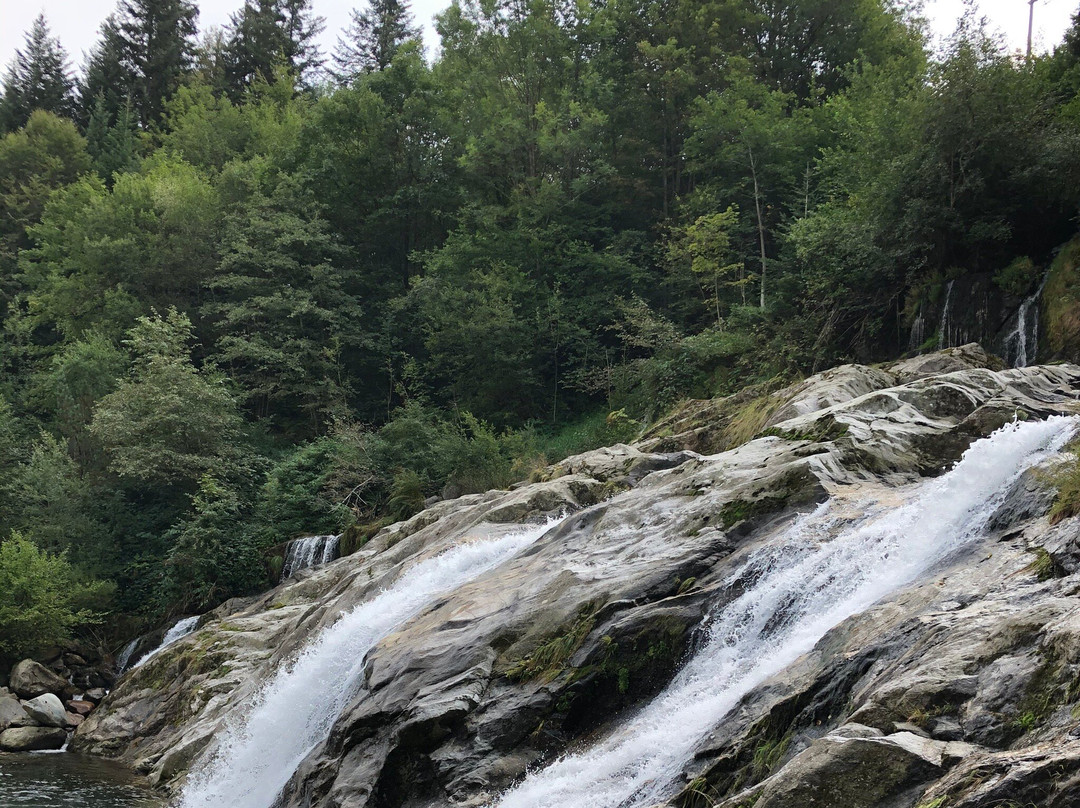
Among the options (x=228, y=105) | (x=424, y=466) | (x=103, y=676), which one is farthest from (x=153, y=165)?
(x=103, y=676)

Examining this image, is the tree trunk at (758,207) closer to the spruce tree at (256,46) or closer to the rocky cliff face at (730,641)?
the rocky cliff face at (730,641)

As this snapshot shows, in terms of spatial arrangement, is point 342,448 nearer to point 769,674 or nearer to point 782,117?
point 782,117

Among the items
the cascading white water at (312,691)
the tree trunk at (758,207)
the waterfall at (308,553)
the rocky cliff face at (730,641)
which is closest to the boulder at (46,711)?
the rocky cliff face at (730,641)

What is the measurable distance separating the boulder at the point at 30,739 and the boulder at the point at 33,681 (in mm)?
2194

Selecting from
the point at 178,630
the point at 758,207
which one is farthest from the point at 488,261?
the point at 178,630

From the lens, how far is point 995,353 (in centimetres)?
1587

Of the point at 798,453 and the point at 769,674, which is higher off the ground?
the point at 798,453

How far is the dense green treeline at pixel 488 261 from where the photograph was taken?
18.6 metres

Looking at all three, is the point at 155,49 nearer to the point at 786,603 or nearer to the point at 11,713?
the point at 11,713

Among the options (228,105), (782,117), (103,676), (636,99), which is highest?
(228,105)

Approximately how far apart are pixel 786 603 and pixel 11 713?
1664 cm

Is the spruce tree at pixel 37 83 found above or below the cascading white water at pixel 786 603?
above

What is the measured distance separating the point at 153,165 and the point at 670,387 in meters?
30.4

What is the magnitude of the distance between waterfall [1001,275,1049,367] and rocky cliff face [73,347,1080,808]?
5.45 ft
